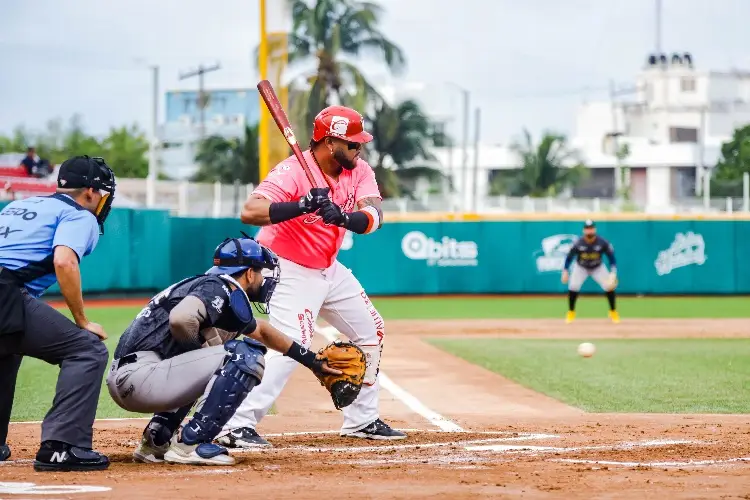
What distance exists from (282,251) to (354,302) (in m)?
0.56

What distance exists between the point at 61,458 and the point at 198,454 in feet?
2.24

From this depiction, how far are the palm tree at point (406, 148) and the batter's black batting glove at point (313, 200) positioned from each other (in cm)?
3741

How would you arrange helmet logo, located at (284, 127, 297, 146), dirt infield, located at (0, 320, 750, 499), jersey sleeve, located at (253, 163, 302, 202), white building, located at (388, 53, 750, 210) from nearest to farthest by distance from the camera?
1. dirt infield, located at (0, 320, 750, 499)
2. jersey sleeve, located at (253, 163, 302, 202)
3. helmet logo, located at (284, 127, 297, 146)
4. white building, located at (388, 53, 750, 210)

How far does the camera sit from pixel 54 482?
576 cm

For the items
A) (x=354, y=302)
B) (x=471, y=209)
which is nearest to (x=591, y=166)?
(x=471, y=209)

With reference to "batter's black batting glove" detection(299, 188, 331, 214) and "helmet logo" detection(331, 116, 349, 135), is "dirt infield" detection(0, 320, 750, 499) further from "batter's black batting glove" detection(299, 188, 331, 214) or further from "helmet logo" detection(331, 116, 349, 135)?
"helmet logo" detection(331, 116, 349, 135)

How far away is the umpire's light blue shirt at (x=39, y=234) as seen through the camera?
6.12 m

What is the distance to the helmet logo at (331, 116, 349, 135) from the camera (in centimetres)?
719

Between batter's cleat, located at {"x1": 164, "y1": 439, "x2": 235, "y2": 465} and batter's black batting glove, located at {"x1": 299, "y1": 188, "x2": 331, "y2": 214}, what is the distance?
137 centimetres

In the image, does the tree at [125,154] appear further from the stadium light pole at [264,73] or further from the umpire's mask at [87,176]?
the umpire's mask at [87,176]

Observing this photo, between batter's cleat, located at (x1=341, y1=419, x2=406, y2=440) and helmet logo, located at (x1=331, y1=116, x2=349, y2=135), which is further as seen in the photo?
batter's cleat, located at (x1=341, y1=419, x2=406, y2=440)

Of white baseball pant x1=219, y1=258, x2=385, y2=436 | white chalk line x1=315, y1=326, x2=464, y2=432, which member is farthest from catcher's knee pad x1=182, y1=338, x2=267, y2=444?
white chalk line x1=315, y1=326, x2=464, y2=432

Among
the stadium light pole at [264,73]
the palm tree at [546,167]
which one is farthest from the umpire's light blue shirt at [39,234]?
the palm tree at [546,167]

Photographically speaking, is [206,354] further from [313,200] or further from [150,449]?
[313,200]
